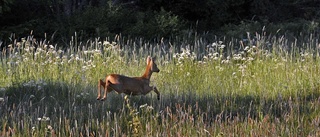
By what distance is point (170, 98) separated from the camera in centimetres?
891

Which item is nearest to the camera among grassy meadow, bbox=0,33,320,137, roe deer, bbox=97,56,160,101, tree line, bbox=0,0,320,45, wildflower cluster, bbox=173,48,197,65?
grassy meadow, bbox=0,33,320,137

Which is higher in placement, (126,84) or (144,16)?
(144,16)

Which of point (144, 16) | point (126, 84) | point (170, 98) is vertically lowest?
point (170, 98)

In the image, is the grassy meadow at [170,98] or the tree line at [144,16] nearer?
the grassy meadow at [170,98]

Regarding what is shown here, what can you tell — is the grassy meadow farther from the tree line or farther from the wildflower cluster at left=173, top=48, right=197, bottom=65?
the tree line

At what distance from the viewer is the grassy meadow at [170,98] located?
23.6ft

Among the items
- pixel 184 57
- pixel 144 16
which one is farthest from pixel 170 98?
pixel 144 16

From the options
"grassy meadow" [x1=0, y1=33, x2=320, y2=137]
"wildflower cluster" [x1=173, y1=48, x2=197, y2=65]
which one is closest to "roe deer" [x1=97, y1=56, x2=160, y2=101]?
"grassy meadow" [x1=0, y1=33, x2=320, y2=137]

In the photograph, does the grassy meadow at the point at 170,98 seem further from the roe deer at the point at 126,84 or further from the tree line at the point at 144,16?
the tree line at the point at 144,16

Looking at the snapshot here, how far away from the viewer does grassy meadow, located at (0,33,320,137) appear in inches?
283

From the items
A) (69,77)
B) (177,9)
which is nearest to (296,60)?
(69,77)

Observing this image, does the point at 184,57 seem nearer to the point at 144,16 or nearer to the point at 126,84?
the point at 126,84

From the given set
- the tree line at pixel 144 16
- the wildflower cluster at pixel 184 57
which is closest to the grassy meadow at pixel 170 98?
the wildflower cluster at pixel 184 57

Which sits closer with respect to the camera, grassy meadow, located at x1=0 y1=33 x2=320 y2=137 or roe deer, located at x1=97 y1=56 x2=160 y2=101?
grassy meadow, located at x1=0 y1=33 x2=320 y2=137
